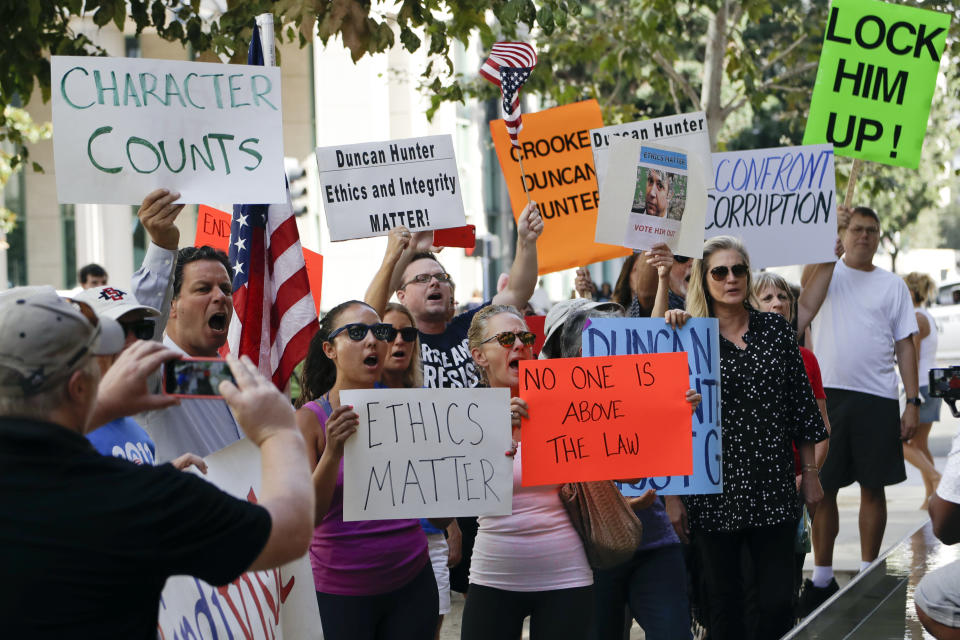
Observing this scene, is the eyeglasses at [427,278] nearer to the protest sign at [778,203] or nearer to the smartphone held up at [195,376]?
the protest sign at [778,203]

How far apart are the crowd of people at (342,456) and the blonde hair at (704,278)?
11 mm

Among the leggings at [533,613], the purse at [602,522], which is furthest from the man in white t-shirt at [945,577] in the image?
the leggings at [533,613]

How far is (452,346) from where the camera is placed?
576cm

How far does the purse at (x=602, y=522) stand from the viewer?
172 inches

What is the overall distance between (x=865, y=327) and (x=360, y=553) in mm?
4402

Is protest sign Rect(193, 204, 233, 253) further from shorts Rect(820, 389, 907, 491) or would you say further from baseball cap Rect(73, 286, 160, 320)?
shorts Rect(820, 389, 907, 491)

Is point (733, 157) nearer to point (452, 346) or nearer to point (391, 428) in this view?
point (452, 346)

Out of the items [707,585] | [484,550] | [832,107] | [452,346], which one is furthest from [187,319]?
[832,107]

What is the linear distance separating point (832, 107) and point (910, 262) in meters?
49.2

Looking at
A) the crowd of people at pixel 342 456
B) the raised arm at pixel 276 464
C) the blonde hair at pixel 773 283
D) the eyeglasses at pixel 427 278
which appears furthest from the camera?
the blonde hair at pixel 773 283

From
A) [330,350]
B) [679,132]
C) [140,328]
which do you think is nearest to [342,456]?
[330,350]

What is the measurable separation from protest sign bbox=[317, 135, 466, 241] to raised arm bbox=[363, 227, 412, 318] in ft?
0.57

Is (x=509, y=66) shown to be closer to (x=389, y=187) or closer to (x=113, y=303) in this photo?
(x=389, y=187)

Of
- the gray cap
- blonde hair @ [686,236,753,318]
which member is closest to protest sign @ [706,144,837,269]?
blonde hair @ [686,236,753,318]
